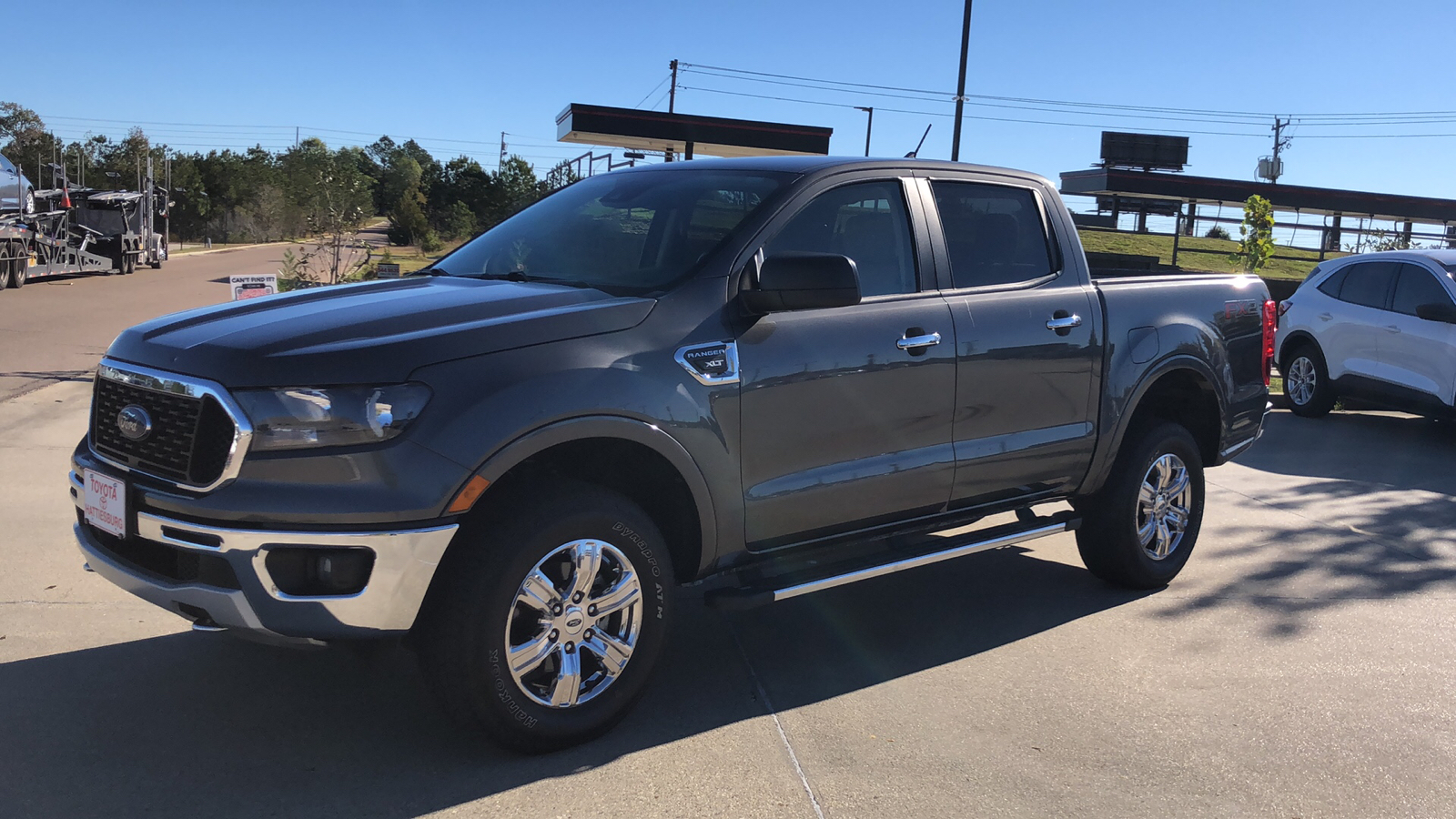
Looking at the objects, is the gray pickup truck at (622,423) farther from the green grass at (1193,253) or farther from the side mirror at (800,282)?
the green grass at (1193,253)

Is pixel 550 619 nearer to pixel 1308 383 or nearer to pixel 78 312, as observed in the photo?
pixel 1308 383

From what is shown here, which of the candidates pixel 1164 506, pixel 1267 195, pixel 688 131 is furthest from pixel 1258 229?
pixel 1164 506

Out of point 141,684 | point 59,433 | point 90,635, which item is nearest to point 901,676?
point 141,684

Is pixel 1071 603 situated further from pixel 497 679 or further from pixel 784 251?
pixel 497 679

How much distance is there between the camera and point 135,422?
139 inches

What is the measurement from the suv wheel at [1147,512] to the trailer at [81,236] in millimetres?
22812

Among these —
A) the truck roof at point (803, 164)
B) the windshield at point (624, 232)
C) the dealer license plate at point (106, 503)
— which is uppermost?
the truck roof at point (803, 164)

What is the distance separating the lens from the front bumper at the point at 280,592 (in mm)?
3225

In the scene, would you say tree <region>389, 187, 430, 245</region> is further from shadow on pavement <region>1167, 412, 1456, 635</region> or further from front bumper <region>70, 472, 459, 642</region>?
front bumper <region>70, 472, 459, 642</region>

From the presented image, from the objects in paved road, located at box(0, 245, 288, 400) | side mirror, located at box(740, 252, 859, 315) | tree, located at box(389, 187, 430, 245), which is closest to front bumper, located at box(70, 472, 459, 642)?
side mirror, located at box(740, 252, 859, 315)

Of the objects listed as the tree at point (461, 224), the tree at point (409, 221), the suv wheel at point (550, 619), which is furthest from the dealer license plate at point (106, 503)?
the tree at point (409, 221)

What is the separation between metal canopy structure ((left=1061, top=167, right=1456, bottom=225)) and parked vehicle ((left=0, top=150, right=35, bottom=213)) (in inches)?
1175

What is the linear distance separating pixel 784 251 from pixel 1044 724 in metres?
1.94

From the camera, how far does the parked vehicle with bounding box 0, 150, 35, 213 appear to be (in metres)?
22.6
